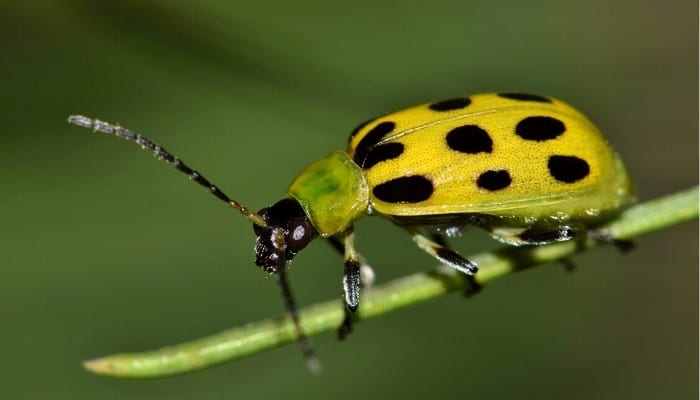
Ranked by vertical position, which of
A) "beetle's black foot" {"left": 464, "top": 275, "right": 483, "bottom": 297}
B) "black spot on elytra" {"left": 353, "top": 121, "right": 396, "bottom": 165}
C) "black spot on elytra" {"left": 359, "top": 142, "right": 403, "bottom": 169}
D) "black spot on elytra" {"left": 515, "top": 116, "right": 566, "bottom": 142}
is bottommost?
"beetle's black foot" {"left": 464, "top": 275, "right": 483, "bottom": 297}

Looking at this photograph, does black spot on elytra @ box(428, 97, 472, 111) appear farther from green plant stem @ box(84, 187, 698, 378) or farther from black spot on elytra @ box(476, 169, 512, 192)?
green plant stem @ box(84, 187, 698, 378)

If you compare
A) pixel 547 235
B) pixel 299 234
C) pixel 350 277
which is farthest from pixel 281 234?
pixel 547 235

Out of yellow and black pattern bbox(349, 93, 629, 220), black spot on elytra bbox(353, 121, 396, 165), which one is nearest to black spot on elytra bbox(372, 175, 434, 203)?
yellow and black pattern bbox(349, 93, 629, 220)

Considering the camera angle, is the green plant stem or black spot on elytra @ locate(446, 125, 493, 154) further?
black spot on elytra @ locate(446, 125, 493, 154)

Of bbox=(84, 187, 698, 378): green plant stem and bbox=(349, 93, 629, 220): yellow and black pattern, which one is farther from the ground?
bbox=(349, 93, 629, 220): yellow and black pattern

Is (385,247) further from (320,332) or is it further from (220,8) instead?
(320,332)

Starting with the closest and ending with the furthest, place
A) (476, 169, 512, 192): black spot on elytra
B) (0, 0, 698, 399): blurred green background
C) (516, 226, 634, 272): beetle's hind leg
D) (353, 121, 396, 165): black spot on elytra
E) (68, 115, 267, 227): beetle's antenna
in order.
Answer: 1. (68, 115, 267, 227): beetle's antenna
2. (516, 226, 634, 272): beetle's hind leg
3. (476, 169, 512, 192): black spot on elytra
4. (353, 121, 396, 165): black spot on elytra
5. (0, 0, 698, 399): blurred green background

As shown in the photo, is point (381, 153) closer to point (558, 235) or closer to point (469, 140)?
point (469, 140)
